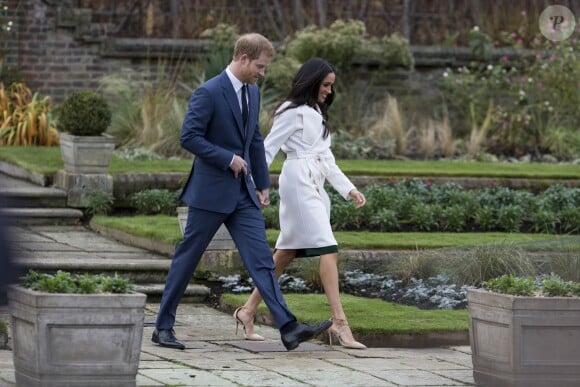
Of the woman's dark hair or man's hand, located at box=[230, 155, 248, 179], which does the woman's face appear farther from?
man's hand, located at box=[230, 155, 248, 179]

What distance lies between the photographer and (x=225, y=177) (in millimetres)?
8422

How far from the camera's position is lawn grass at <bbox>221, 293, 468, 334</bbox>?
359 inches

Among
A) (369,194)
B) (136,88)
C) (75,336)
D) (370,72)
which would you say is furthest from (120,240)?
(370,72)

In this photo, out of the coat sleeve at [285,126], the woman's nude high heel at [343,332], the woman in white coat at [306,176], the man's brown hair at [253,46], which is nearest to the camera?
the man's brown hair at [253,46]

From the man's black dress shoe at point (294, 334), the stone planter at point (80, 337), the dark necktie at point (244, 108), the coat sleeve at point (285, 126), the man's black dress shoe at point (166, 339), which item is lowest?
the man's black dress shoe at point (166, 339)

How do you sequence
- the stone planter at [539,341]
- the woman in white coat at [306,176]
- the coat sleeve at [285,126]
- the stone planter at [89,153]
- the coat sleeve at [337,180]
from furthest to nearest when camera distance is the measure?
the stone planter at [89,153]
the coat sleeve at [337,180]
the coat sleeve at [285,126]
the woman in white coat at [306,176]
the stone planter at [539,341]

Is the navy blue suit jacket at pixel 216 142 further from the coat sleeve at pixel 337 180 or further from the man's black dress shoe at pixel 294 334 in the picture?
the man's black dress shoe at pixel 294 334

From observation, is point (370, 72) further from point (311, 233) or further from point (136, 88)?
point (311, 233)

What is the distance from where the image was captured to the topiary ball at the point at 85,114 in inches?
557

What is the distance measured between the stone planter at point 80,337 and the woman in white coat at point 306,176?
212 centimetres

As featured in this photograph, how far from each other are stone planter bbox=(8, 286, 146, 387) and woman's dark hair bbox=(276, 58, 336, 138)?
2.50 meters

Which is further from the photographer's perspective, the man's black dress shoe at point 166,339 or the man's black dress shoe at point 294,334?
the man's black dress shoe at point 166,339

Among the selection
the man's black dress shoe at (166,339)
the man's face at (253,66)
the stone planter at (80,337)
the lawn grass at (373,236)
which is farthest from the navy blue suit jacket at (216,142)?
the lawn grass at (373,236)

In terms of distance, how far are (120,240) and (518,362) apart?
20.6ft
